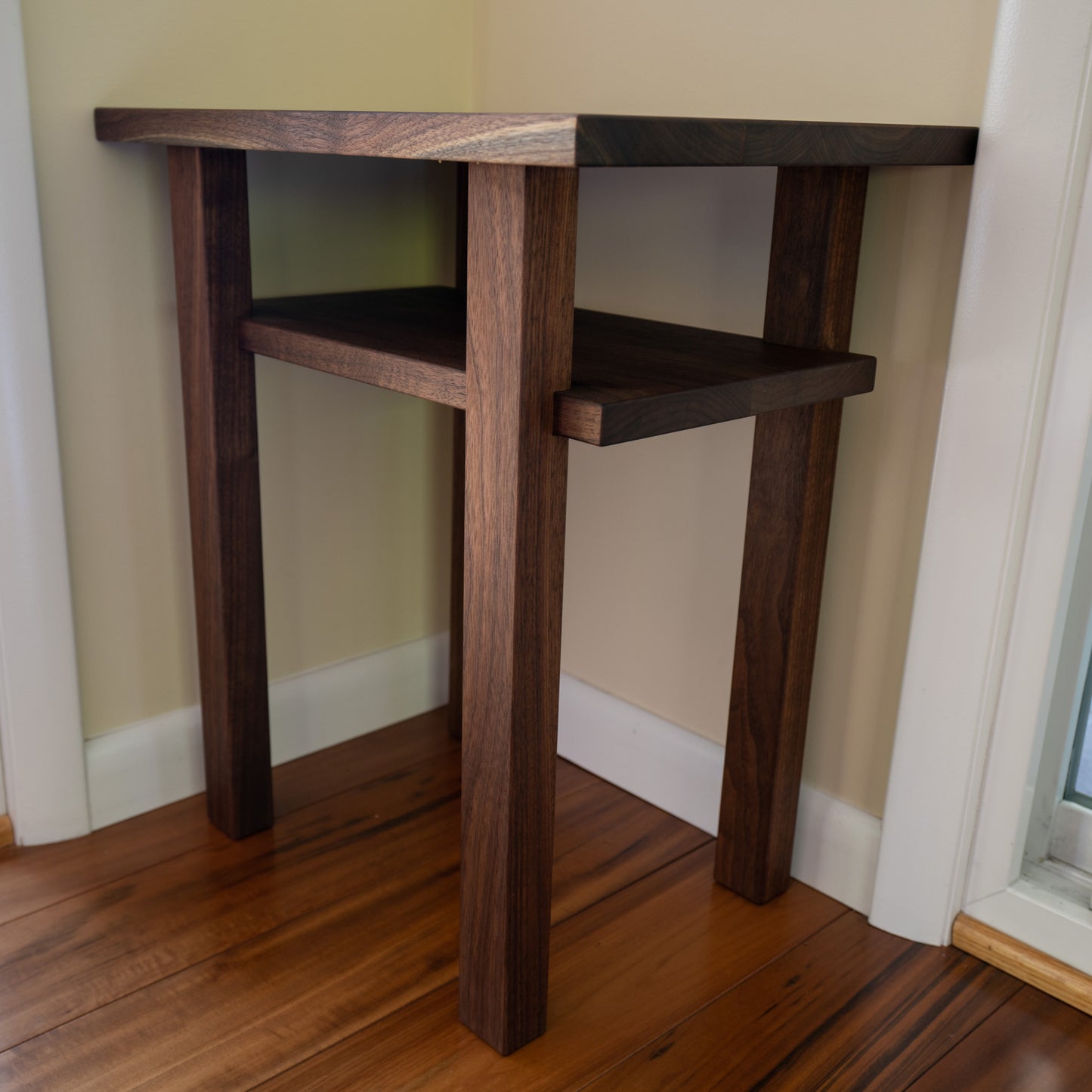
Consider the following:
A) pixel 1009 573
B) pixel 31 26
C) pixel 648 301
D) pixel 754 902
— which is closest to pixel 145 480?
pixel 31 26

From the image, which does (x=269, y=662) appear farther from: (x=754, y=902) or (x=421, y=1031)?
(x=754, y=902)

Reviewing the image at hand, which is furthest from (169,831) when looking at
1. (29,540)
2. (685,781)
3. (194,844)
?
(685,781)

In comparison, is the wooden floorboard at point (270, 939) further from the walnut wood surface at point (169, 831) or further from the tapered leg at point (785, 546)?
the tapered leg at point (785, 546)

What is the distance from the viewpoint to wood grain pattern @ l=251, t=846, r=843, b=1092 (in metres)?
1.08

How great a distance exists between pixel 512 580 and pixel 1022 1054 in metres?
0.70

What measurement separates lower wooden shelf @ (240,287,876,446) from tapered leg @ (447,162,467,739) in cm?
21

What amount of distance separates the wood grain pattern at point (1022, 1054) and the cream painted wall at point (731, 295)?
25 cm

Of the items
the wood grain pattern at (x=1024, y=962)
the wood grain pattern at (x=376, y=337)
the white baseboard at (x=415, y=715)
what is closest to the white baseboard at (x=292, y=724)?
the white baseboard at (x=415, y=715)

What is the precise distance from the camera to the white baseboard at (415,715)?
1.36 m

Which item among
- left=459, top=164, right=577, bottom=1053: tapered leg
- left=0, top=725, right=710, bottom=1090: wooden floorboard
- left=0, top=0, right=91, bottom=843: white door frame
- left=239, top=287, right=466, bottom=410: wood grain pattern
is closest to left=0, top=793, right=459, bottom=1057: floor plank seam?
left=0, top=725, right=710, bottom=1090: wooden floorboard

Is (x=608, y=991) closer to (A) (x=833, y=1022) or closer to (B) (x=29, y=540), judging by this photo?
(A) (x=833, y=1022)

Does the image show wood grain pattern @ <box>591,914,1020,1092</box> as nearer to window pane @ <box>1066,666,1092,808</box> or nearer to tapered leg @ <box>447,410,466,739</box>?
window pane @ <box>1066,666,1092,808</box>

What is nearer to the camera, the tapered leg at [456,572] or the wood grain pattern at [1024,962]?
the wood grain pattern at [1024,962]

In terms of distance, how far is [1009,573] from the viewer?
115 centimetres
